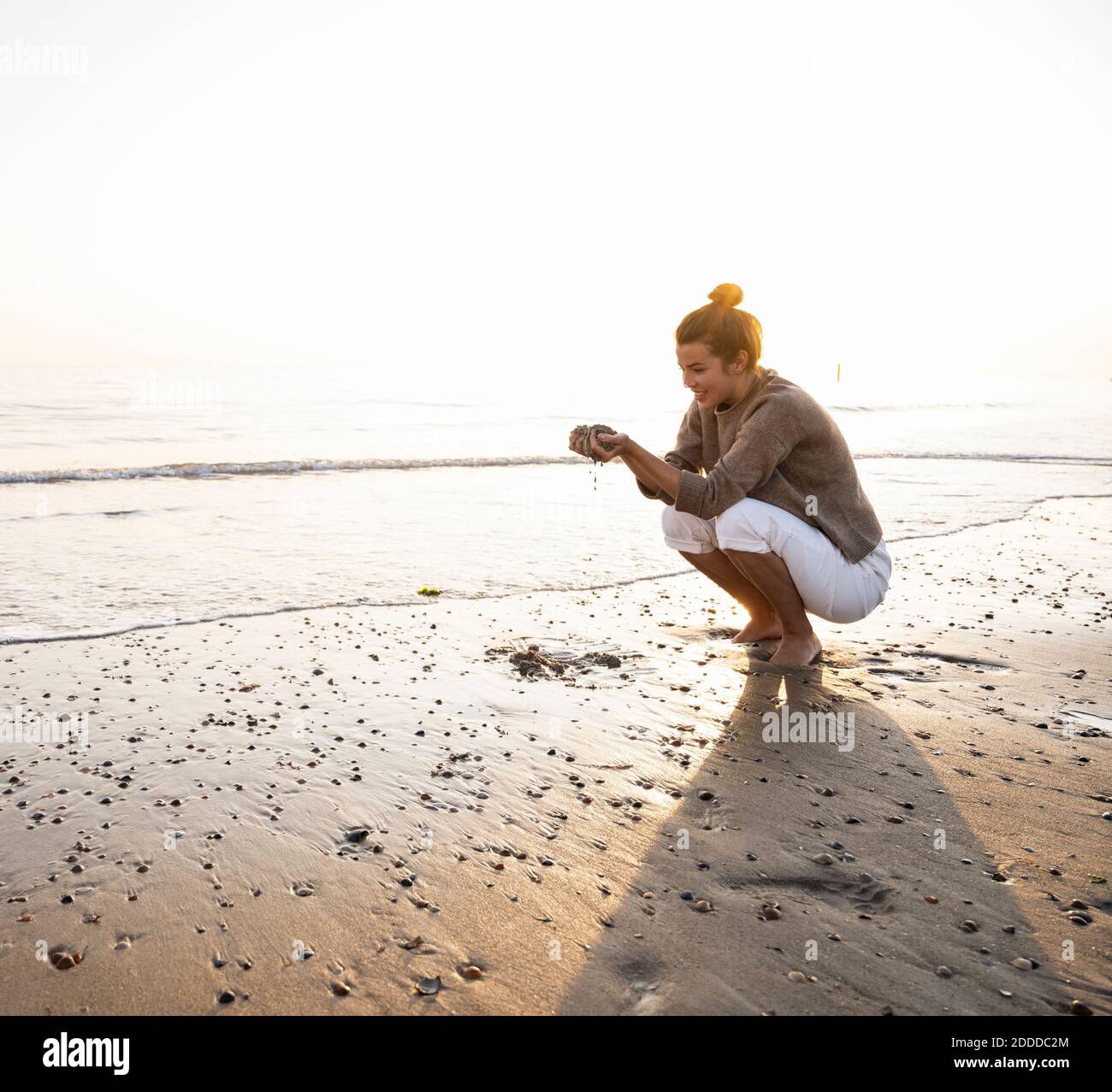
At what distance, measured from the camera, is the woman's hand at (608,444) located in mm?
3908

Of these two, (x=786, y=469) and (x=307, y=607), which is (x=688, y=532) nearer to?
(x=786, y=469)

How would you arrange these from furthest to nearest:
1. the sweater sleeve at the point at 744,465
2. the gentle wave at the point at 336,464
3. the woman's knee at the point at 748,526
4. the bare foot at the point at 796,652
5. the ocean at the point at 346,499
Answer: the gentle wave at the point at 336,464
the ocean at the point at 346,499
the bare foot at the point at 796,652
the woman's knee at the point at 748,526
the sweater sleeve at the point at 744,465

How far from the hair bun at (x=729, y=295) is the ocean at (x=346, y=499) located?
9.11ft

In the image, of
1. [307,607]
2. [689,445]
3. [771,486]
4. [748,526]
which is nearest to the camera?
[748,526]

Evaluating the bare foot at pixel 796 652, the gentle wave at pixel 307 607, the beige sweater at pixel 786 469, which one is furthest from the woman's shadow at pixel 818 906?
the gentle wave at pixel 307 607

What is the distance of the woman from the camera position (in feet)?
12.8

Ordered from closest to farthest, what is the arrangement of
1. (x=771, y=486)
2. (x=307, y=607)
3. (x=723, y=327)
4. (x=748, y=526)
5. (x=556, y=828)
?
1. (x=556, y=828)
2. (x=723, y=327)
3. (x=748, y=526)
4. (x=771, y=486)
5. (x=307, y=607)

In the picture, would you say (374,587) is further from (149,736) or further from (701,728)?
(701,728)

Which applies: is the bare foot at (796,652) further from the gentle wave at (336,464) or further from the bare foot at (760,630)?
the gentle wave at (336,464)

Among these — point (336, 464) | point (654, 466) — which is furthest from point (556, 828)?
point (336, 464)

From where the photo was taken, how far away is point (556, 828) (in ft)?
9.04

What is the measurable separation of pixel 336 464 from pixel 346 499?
4752mm

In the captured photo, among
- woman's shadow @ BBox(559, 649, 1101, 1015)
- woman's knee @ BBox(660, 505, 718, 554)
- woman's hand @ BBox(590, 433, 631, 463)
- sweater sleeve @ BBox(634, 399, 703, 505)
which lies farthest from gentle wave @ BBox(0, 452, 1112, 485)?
woman's shadow @ BBox(559, 649, 1101, 1015)
